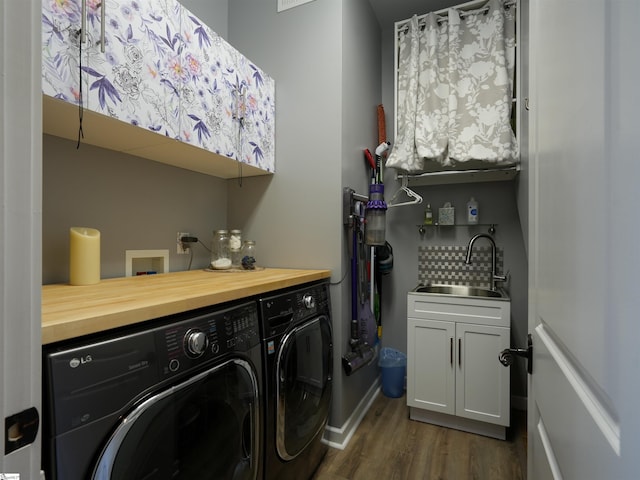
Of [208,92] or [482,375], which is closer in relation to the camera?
[208,92]

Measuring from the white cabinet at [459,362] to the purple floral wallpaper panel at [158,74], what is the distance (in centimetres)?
154

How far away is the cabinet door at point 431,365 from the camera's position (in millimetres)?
2004

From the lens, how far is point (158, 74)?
123cm

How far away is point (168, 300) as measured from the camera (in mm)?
868

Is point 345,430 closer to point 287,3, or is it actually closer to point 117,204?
point 117,204

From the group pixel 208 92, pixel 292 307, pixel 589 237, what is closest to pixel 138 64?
pixel 208 92

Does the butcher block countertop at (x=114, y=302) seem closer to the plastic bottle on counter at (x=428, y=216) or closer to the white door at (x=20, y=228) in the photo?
the white door at (x=20, y=228)

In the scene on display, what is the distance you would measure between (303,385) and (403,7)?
9.25 ft

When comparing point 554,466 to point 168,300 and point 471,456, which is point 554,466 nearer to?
point 168,300

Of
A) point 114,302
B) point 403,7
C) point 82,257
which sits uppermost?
point 403,7

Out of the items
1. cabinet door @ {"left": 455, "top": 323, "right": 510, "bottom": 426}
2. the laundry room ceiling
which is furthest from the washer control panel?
the laundry room ceiling

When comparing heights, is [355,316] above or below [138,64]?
below

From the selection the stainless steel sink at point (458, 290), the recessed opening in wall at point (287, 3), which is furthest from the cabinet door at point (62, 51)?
the stainless steel sink at point (458, 290)

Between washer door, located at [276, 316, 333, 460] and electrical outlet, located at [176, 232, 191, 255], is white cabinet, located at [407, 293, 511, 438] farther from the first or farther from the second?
electrical outlet, located at [176, 232, 191, 255]
